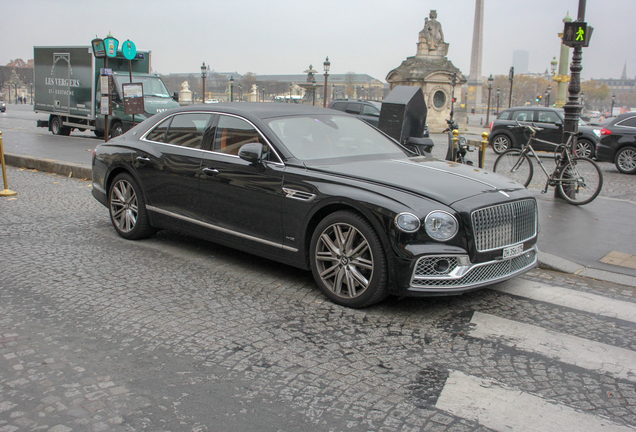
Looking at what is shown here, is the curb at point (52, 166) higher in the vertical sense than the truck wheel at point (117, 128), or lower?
lower

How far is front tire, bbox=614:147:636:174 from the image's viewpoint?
15.1 m

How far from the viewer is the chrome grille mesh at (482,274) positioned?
432 centimetres

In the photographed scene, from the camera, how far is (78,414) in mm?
2971

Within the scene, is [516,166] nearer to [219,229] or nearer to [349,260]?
[219,229]

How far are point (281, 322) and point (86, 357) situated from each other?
1.32 metres

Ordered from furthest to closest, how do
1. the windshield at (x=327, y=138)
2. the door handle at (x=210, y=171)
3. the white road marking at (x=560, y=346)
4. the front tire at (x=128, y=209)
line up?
the front tire at (x=128, y=209) < the door handle at (x=210, y=171) < the windshield at (x=327, y=138) < the white road marking at (x=560, y=346)

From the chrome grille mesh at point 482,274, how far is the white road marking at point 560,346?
0.98 ft

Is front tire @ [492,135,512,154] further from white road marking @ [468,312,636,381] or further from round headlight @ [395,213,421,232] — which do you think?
round headlight @ [395,213,421,232]

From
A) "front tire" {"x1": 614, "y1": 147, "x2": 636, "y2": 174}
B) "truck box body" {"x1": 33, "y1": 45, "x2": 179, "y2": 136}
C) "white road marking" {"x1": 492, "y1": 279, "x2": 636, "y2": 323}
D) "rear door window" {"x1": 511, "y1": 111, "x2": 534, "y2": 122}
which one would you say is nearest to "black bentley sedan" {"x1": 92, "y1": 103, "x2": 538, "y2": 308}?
"white road marking" {"x1": 492, "y1": 279, "x2": 636, "y2": 323}

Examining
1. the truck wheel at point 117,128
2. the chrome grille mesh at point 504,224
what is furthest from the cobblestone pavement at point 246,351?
the truck wheel at point 117,128

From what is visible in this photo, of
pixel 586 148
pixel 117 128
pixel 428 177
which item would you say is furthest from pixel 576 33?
pixel 117 128

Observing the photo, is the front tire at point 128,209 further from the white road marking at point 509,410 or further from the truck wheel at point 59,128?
the truck wheel at point 59,128

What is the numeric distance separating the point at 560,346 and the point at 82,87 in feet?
68.9

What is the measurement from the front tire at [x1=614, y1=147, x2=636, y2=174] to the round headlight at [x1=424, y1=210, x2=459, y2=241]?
12.8 m
